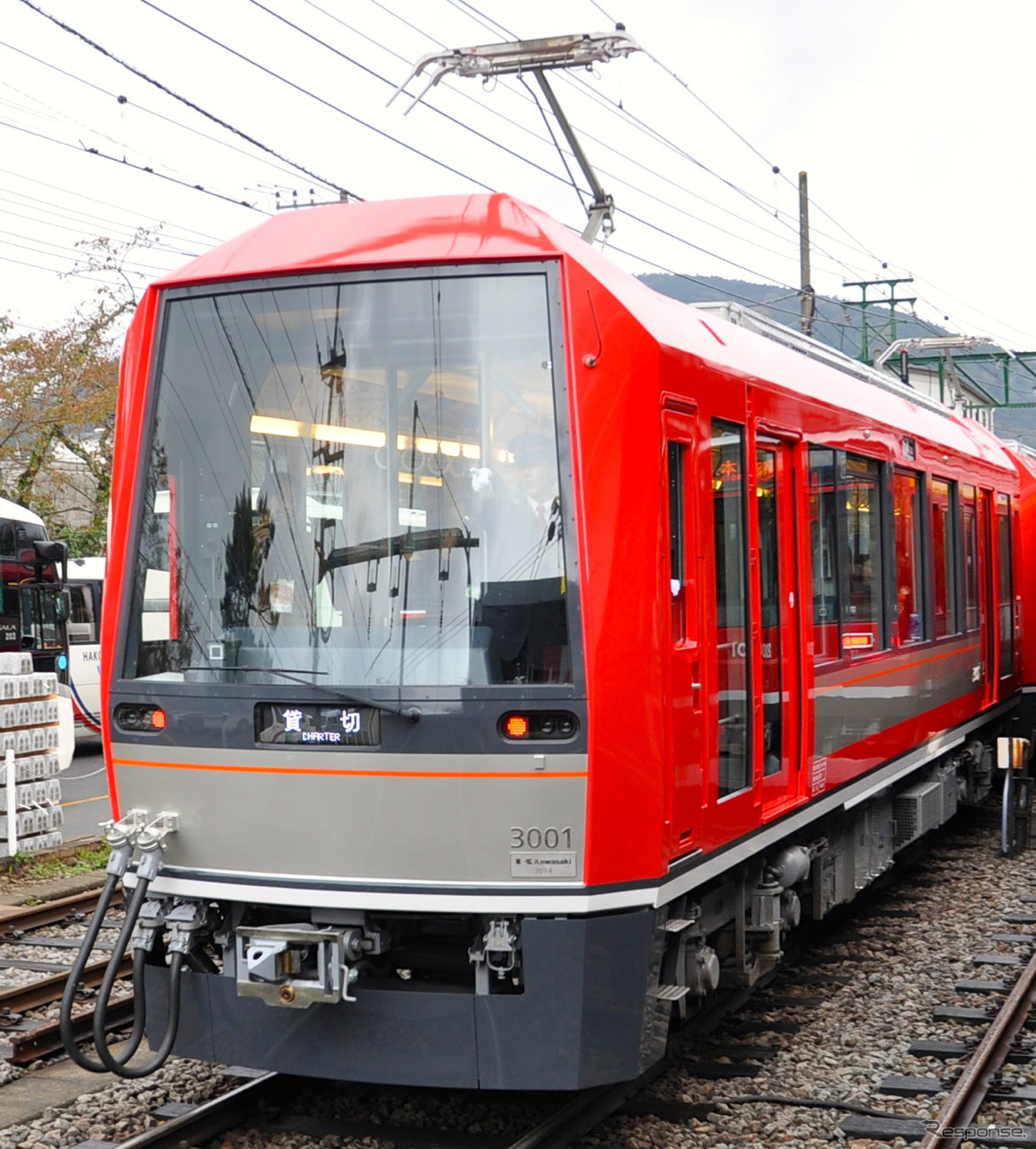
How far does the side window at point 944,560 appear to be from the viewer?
413 inches

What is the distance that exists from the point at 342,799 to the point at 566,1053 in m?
1.11

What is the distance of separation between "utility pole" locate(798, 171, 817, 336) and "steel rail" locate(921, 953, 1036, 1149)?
1571cm

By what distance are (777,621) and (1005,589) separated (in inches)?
312

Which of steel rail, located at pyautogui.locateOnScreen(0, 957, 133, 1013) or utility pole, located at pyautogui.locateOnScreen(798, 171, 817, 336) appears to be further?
utility pole, located at pyautogui.locateOnScreen(798, 171, 817, 336)

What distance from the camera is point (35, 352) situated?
28422 millimetres

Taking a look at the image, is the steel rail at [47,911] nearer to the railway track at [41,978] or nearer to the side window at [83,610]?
the railway track at [41,978]

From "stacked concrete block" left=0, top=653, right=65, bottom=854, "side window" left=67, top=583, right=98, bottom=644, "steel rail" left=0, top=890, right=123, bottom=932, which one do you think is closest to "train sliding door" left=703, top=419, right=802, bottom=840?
"steel rail" left=0, top=890, right=123, bottom=932

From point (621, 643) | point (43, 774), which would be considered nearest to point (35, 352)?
point (43, 774)

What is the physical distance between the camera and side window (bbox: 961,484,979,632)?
11719 millimetres

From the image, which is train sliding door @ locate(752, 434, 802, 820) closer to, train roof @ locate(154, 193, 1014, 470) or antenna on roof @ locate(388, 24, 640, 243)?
train roof @ locate(154, 193, 1014, 470)

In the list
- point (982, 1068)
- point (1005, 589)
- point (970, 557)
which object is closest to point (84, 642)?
point (1005, 589)

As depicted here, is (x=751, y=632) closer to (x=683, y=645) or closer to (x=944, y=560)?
(x=683, y=645)

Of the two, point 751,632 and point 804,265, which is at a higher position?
point 804,265

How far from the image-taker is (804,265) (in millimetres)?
24031
